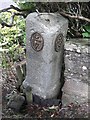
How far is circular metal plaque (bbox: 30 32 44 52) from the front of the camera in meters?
2.27

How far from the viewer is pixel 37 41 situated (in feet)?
7.52

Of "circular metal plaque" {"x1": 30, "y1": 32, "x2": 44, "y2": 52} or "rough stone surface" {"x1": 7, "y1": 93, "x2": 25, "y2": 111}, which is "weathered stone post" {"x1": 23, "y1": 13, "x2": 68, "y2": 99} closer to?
"circular metal plaque" {"x1": 30, "y1": 32, "x2": 44, "y2": 52}

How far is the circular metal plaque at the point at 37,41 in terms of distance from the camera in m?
2.27

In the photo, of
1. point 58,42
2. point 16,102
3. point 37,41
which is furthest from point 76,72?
point 16,102

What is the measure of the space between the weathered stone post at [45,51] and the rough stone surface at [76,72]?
0.12m

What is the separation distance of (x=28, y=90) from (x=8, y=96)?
0.88ft

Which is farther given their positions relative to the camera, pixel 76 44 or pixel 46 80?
pixel 46 80

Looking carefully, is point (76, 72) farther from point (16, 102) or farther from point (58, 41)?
point (16, 102)

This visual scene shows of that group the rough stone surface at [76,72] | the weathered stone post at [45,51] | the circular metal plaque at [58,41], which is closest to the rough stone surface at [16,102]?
the weathered stone post at [45,51]

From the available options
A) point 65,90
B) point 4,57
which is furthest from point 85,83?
point 4,57

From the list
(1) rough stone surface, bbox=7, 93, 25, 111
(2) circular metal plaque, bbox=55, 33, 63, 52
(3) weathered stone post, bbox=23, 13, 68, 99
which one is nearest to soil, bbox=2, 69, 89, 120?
(1) rough stone surface, bbox=7, 93, 25, 111

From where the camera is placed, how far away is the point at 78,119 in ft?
7.14

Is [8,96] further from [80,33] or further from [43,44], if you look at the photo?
[80,33]

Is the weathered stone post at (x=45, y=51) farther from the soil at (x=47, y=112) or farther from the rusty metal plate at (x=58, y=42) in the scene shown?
the soil at (x=47, y=112)
